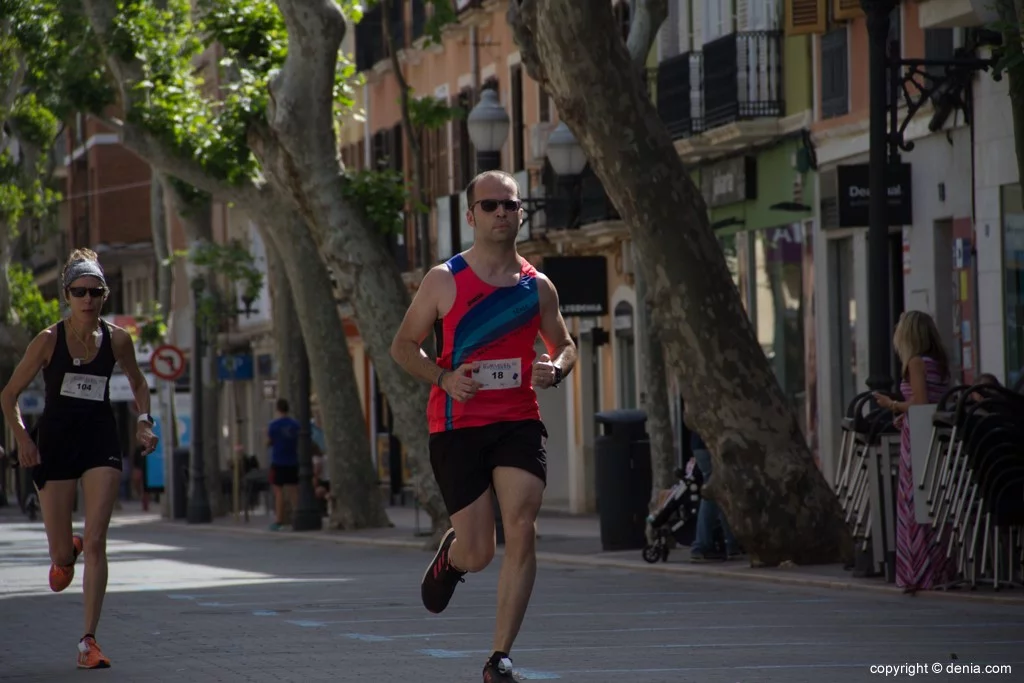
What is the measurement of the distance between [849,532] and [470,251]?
9767 millimetres

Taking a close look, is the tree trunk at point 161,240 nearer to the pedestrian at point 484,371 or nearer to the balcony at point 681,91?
the balcony at point 681,91

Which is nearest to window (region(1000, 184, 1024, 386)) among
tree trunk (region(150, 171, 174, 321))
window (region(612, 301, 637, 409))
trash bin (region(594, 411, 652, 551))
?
trash bin (region(594, 411, 652, 551))

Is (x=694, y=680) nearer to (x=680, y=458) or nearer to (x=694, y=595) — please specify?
(x=694, y=595)

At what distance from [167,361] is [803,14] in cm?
1503

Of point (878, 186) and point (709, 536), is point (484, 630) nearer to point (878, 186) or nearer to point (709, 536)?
point (878, 186)

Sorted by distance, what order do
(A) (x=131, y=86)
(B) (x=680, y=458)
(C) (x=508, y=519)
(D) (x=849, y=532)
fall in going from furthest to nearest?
(B) (x=680, y=458)
(A) (x=131, y=86)
(D) (x=849, y=532)
(C) (x=508, y=519)

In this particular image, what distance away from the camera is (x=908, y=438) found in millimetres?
16062

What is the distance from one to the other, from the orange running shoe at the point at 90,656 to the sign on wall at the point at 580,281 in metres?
17.1

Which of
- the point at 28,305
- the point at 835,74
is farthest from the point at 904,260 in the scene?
the point at 28,305

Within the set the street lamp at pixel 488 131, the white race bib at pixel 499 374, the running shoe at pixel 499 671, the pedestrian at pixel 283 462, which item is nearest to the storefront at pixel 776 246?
the street lamp at pixel 488 131

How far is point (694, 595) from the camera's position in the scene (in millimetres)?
17156

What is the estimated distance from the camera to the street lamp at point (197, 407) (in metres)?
42.1

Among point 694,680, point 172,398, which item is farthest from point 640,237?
point 172,398

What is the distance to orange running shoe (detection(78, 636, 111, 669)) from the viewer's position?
11883mm
